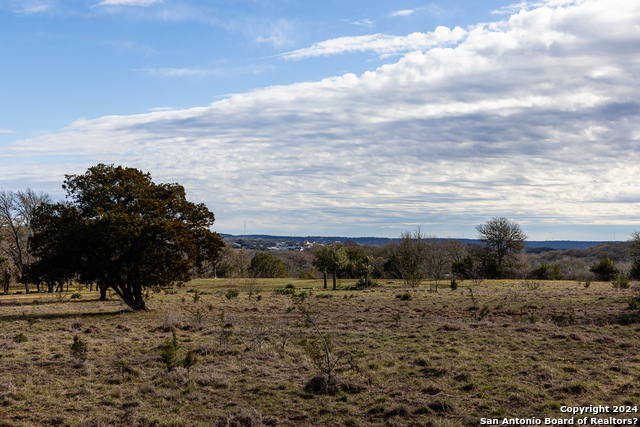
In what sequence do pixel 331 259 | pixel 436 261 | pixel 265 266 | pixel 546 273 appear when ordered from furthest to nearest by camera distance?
pixel 436 261, pixel 265 266, pixel 546 273, pixel 331 259

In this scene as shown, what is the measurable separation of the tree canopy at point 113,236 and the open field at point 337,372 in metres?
3.67

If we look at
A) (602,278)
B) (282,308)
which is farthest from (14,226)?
(602,278)

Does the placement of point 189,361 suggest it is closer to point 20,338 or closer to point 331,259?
point 20,338

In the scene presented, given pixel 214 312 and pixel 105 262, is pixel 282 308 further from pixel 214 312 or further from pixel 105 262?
pixel 105 262

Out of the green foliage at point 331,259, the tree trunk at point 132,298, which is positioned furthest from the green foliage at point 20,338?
the green foliage at point 331,259

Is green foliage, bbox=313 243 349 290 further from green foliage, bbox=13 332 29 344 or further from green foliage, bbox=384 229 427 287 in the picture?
green foliage, bbox=13 332 29 344

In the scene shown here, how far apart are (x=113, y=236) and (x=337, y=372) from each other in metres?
15.8

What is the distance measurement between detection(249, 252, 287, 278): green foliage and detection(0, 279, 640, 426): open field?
5037 centimetres

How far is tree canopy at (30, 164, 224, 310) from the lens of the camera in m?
22.4

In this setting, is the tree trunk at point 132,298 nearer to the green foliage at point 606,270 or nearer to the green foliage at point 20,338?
the green foliage at point 20,338

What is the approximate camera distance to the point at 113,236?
22312 millimetres

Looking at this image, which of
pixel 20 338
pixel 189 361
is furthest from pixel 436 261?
pixel 189 361

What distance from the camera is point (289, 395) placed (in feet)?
31.5

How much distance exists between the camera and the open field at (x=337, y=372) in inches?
329
